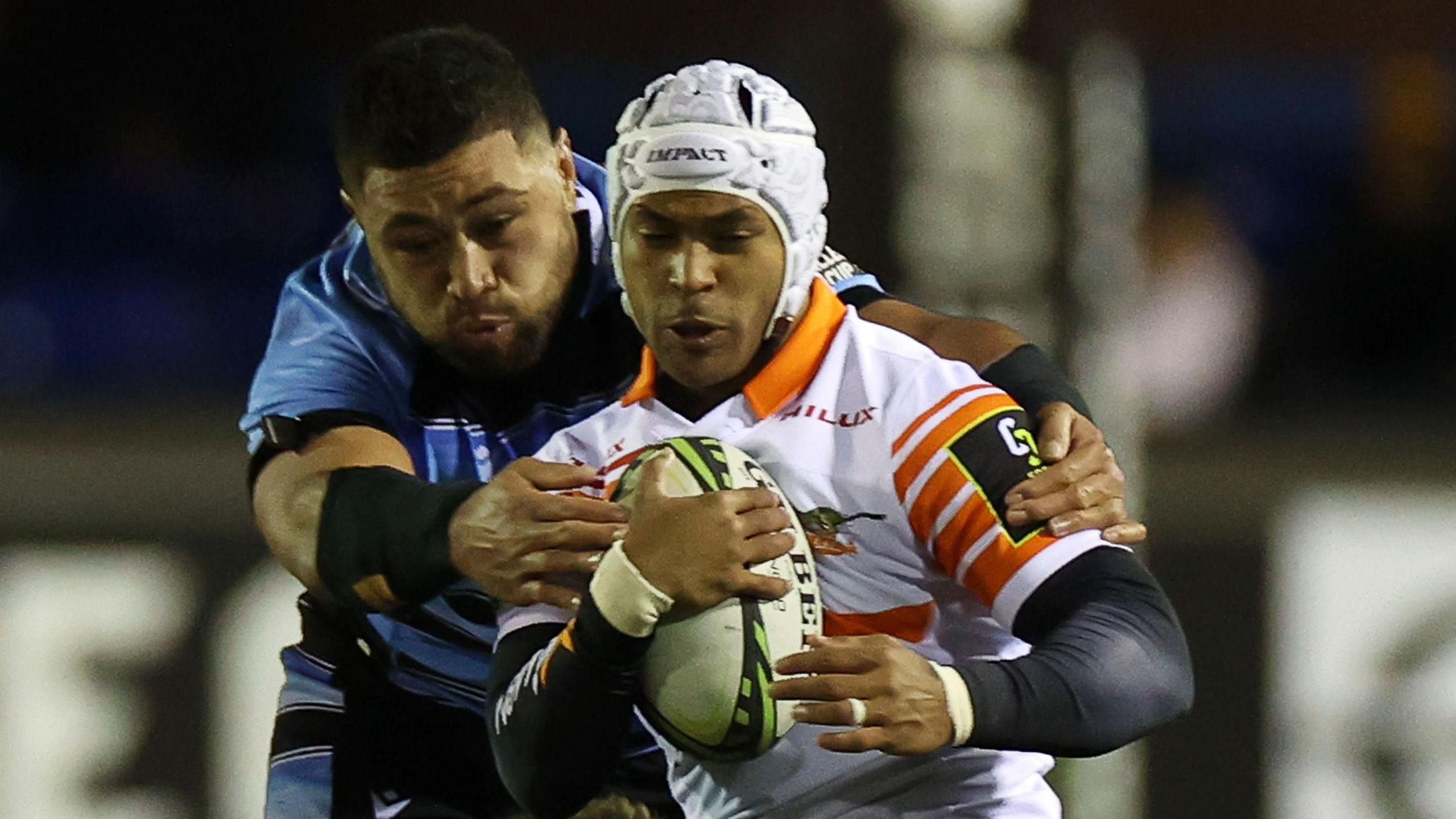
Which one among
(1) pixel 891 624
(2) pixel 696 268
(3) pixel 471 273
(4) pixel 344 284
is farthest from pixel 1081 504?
(4) pixel 344 284

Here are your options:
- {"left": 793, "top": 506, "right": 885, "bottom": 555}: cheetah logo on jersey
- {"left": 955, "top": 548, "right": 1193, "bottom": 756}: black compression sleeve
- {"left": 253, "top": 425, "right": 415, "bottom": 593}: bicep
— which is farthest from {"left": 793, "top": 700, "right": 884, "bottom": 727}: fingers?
{"left": 253, "top": 425, "right": 415, "bottom": 593}: bicep

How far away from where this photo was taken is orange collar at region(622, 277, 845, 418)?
2510 millimetres

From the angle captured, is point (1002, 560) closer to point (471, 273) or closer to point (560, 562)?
point (560, 562)

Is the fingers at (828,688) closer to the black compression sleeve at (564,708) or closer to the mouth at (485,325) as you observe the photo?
the black compression sleeve at (564,708)

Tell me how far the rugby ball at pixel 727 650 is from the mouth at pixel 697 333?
4.4 inches

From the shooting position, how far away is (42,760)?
4332 millimetres

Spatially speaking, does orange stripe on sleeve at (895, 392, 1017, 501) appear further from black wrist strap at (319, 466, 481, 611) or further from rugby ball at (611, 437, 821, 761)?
black wrist strap at (319, 466, 481, 611)

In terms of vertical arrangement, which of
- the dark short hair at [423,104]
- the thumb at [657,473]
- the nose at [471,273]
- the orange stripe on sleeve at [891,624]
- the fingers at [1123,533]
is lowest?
the orange stripe on sleeve at [891,624]

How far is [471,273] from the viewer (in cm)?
274

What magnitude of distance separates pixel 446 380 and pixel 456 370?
1.3 inches

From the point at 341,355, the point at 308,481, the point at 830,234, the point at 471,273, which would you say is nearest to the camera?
the point at 471,273

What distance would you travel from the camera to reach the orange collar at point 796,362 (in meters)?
2.51

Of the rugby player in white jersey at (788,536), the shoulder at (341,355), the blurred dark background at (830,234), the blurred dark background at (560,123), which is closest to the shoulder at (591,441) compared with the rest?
the rugby player in white jersey at (788,536)

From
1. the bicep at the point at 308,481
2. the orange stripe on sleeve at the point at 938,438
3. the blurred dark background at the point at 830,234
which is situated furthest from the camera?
the blurred dark background at the point at 830,234
